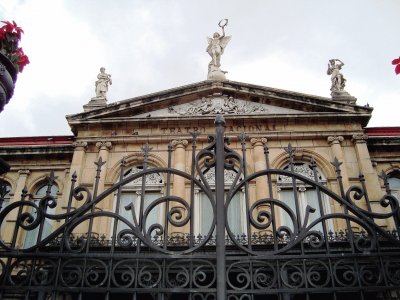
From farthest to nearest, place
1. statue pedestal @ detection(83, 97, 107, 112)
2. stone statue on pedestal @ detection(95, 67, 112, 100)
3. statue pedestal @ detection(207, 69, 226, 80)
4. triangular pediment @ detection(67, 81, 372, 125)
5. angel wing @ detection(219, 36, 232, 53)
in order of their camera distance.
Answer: angel wing @ detection(219, 36, 232, 53), stone statue on pedestal @ detection(95, 67, 112, 100), statue pedestal @ detection(207, 69, 226, 80), statue pedestal @ detection(83, 97, 107, 112), triangular pediment @ detection(67, 81, 372, 125)

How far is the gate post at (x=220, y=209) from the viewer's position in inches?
144

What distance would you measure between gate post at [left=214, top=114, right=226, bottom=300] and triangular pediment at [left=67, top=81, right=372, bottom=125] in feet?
33.3

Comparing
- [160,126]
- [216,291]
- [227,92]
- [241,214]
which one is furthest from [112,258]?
[227,92]

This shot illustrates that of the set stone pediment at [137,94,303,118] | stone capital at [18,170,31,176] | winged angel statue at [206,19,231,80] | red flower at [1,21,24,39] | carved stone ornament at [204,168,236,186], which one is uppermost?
winged angel statue at [206,19,231,80]

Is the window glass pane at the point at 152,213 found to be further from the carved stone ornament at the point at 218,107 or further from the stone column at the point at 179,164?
the carved stone ornament at the point at 218,107

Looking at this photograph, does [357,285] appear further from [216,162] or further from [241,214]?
[241,214]

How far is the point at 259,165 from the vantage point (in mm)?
13656

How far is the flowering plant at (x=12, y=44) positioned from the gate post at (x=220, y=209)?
2.10m

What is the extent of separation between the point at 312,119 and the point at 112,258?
463 inches

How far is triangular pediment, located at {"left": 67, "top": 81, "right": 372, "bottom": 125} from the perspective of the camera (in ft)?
47.8

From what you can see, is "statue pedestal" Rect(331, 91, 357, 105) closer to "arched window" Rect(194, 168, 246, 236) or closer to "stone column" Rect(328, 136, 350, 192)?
"stone column" Rect(328, 136, 350, 192)

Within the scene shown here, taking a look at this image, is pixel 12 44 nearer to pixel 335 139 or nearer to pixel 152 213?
pixel 152 213

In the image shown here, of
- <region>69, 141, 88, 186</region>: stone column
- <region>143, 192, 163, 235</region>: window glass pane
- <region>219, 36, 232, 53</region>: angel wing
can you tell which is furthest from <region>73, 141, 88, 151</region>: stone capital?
<region>219, 36, 232, 53</region>: angel wing

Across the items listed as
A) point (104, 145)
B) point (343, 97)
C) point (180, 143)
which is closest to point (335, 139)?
point (343, 97)
